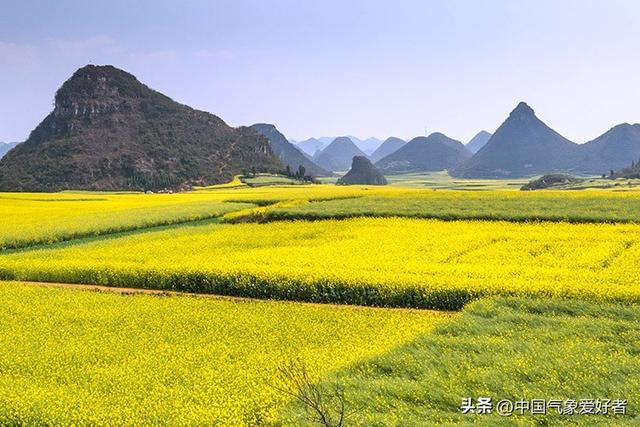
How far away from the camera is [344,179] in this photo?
193875 millimetres

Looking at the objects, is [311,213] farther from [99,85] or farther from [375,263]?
[99,85]

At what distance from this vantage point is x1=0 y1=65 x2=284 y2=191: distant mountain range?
4407 inches

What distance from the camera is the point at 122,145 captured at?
12531cm

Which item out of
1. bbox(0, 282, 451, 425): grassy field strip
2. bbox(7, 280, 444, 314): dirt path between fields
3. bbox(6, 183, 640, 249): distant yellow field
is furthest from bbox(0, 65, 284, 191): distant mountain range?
bbox(0, 282, 451, 425): grassy field strip

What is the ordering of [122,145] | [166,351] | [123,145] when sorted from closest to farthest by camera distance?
[166,351]
[122,145]
[123,145]

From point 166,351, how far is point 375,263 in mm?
9849

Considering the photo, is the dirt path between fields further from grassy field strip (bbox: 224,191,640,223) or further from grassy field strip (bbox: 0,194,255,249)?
grassy field strip (bbox: 224,191,640,223)

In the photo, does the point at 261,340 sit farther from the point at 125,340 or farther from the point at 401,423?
the point at 401,423

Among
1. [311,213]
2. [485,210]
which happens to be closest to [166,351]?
[311,213]

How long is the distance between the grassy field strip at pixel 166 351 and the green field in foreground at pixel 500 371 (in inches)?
32.7

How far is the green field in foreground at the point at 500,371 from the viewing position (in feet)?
26.7

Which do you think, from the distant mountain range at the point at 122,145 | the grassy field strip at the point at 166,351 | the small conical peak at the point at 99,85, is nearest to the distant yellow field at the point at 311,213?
the grassy field strip at the point at 166,351

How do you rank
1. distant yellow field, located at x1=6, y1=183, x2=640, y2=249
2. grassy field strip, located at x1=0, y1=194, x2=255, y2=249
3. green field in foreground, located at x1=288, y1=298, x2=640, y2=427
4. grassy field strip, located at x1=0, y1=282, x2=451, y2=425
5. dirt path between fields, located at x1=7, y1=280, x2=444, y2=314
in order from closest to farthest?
green field in foreground, located at x1=288, y1=298, x2=640, y2=427
grassy field strip, located at x1=0, y1=282, x2=451, y2=425
dirt path between fields, located at x1=7, y1=280, x2=444, y2=314
distant yellow field, located at x1=6, y1=183, x2=640, y2=249
grassy field strip, located at x1=0, y1=194, x2=255, y2=249

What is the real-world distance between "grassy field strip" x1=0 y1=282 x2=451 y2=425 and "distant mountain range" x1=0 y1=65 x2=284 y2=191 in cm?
9719
